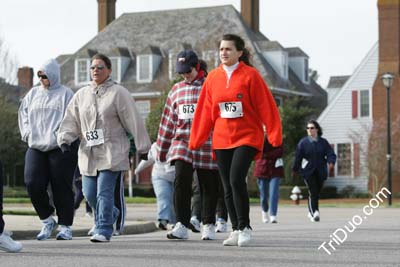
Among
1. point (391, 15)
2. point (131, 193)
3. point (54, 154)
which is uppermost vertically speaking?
point (391, 15)

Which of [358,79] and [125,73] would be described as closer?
[358,79]

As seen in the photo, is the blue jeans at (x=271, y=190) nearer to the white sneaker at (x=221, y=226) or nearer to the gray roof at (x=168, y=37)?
the white sneaker at (x=221, y=226)

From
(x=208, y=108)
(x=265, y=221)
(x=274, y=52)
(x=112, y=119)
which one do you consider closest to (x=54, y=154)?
(x=112, y=119)

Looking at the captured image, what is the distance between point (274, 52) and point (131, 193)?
707 inches

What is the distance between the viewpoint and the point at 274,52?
64375mm

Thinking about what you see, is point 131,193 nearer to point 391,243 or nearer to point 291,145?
point 291,145

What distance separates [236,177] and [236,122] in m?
0.55

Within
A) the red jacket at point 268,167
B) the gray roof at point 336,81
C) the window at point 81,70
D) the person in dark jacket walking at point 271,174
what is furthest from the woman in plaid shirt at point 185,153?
the window at point 81,70

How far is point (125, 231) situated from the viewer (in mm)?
15938

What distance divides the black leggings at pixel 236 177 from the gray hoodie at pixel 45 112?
2.11 m

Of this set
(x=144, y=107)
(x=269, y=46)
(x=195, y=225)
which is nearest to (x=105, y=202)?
(x=195, y=225)

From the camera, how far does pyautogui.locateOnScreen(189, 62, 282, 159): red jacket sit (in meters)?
11.5

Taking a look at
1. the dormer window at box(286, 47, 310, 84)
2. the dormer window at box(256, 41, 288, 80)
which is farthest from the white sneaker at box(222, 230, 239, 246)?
the dormer window at box(286, 47, 310, 84)

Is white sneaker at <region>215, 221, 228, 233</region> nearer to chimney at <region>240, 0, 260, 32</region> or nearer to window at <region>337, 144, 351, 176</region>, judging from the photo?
window at <region>337, 144, 351, 176</region>
